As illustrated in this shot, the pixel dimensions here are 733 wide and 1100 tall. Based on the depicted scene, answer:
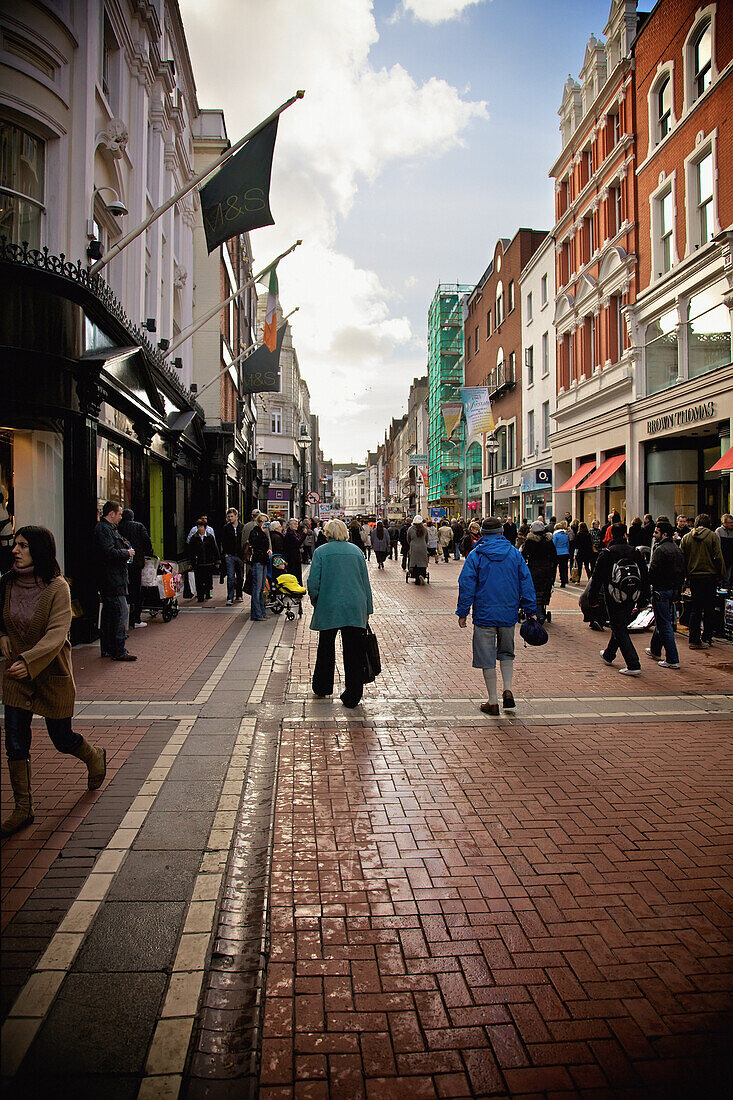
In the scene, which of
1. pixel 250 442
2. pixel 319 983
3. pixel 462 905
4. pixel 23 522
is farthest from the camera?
pixel 250 442

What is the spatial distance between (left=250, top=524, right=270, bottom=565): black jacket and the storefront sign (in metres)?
11.0

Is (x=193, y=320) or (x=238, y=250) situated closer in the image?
(x=193, y=320)

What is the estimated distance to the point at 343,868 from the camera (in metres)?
3.62

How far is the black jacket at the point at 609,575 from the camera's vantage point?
27.3 ft

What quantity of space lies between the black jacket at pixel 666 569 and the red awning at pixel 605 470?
14.5 meters

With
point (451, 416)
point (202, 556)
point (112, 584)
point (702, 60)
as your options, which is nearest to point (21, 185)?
point (112, 584)

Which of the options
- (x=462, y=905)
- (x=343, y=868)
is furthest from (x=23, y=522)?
(x=462, y=905)

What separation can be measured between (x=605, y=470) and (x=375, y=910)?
73.3 ft

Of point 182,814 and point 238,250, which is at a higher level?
point 238,250

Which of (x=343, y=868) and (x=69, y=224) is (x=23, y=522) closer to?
(x=69, y=224)

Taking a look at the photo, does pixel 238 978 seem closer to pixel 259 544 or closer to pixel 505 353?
pixel 259 544

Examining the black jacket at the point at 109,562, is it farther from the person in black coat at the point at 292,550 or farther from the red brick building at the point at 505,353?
the red brick building at the point at 505,353

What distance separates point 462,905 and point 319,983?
2.75 ft

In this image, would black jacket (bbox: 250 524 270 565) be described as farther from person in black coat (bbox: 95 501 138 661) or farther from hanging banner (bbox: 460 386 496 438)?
hanging banner (bbox: 460 386 496 438)
